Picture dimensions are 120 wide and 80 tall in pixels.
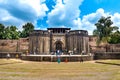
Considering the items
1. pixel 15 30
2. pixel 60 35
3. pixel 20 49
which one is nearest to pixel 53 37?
pixel 60 35

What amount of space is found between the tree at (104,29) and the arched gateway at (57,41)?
3.75 m

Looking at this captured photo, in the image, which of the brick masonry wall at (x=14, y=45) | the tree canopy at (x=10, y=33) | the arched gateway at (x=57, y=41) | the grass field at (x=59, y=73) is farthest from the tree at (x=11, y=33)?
the grass field at (x=59, y=73)

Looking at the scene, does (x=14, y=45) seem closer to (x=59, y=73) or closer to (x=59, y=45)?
(x=59, y=45)

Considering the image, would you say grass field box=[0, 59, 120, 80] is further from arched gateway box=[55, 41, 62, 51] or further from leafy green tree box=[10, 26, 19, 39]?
leafy green tree box=[10, 26, 19, 39]

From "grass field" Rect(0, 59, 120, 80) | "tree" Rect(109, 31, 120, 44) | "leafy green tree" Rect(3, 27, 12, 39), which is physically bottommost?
"grass field" Rect(0, 59, 120, 80)

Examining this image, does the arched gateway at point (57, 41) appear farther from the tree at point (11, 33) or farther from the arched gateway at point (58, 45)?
the tree at point (11, 33)

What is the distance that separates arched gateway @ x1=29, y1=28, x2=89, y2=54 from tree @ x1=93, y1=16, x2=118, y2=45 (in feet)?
12.3

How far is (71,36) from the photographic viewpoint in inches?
2216

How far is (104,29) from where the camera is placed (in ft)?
188

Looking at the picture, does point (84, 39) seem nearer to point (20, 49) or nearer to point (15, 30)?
point (20, 49)

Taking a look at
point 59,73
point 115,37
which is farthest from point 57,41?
point 59,73

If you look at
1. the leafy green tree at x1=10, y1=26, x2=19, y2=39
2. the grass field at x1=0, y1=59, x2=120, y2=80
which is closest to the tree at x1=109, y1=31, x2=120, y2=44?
the leafy green tree at x1=10, y1=26, x2=19, y2=39

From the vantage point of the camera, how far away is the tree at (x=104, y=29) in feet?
187

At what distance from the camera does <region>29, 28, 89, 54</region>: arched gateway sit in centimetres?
5472
